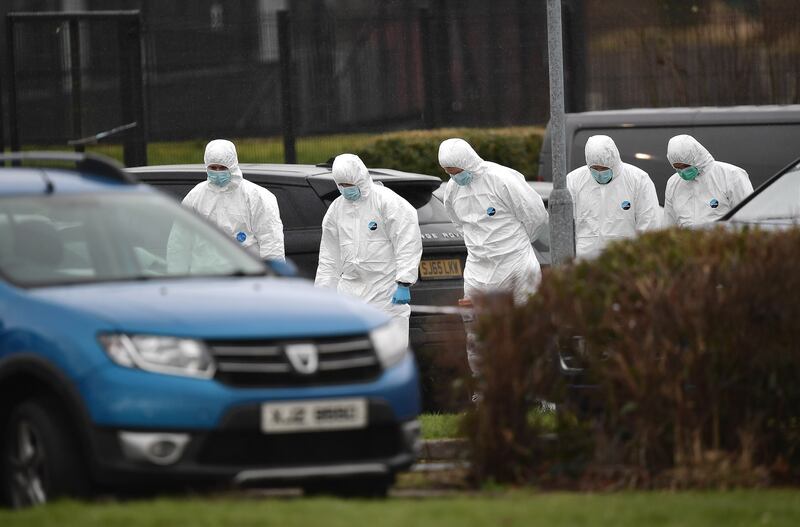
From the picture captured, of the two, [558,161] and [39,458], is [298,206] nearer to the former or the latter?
[558,161]

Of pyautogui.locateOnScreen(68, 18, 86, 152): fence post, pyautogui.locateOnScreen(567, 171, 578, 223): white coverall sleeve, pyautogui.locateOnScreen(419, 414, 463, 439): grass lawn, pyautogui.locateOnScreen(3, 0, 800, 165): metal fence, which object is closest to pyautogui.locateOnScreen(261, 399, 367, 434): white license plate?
pyautogui.locateOnScreen(419, 414, 463, 439): grass lawn

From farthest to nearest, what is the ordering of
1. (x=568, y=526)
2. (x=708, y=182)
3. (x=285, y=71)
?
(x=285, y=71), (x=708, y=182), (x=568, y=526)

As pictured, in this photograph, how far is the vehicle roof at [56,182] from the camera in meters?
8.18

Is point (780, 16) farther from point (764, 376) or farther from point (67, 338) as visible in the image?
point (67, 338)

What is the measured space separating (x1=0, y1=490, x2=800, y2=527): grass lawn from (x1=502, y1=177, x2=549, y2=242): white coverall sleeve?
550cm

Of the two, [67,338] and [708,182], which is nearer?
[67,338]

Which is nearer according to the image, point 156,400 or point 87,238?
point 156,400

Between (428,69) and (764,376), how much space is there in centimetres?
1345

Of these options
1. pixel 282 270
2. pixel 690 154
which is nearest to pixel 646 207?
pixel 690 154

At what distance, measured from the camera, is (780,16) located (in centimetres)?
2122

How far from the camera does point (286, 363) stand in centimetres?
713

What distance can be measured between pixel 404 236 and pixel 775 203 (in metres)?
2.46

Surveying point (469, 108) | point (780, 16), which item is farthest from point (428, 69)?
point (780, 16)

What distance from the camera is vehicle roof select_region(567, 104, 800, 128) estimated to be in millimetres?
15406
